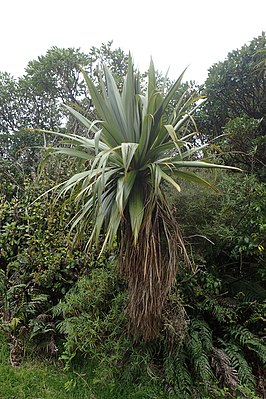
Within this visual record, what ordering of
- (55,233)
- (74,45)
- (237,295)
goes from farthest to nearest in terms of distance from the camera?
(74,45)
(55,233)
(237,295)

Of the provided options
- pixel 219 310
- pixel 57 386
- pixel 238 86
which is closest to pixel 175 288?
pixel 219 310

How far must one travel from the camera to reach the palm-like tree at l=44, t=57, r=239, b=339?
247cm

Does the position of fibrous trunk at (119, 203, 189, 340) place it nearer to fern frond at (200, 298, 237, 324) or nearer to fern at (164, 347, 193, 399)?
fern at (164, 347, 193, 399)

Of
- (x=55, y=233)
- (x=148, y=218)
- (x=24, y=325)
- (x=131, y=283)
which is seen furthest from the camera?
(x=55, y=233)

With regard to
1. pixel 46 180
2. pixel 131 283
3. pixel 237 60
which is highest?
pixel 237 60

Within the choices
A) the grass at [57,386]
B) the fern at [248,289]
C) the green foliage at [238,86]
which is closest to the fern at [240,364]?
the fern at [248,289]

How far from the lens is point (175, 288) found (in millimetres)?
2924

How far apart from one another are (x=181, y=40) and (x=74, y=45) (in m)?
2.20

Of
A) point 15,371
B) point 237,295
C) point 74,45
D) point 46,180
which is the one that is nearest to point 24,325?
point 15,371

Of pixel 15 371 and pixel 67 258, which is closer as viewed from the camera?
pixel 15 371

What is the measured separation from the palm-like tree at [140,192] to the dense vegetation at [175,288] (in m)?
0.25

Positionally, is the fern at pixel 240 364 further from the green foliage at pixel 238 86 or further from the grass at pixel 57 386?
the green foliage at pixel 238 86

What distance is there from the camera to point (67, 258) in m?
3.81

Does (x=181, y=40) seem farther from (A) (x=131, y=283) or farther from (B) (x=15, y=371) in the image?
(B) (x=15, y=371)
